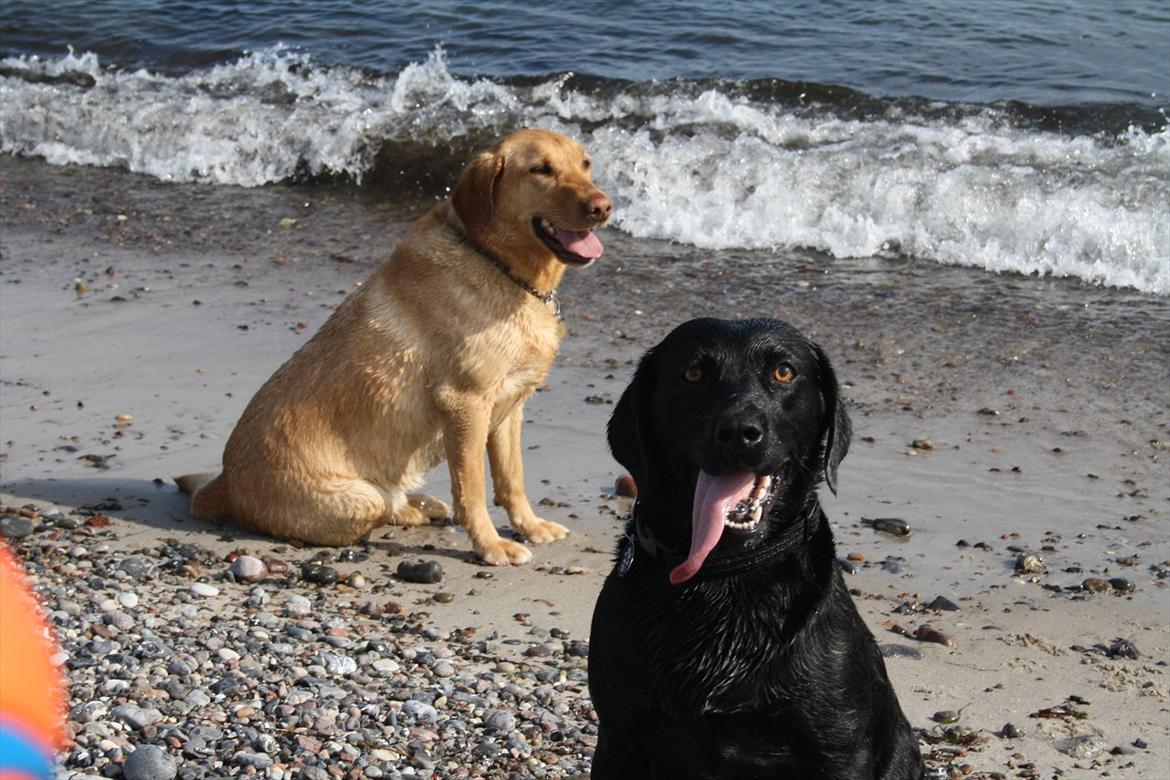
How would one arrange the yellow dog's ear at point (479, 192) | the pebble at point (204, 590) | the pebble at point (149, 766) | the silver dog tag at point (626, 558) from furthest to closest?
the yellow dog's ear at point (479, 192)
the pebble at point (204, 590)
the pebble at point (149, 766)
the silver dog tag at point (626, 558)

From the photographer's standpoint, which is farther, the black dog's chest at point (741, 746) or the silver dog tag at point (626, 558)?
the silver dog tag at point (626, 558)

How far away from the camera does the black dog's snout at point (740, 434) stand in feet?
10.5

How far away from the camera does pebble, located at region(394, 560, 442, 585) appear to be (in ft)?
18.1

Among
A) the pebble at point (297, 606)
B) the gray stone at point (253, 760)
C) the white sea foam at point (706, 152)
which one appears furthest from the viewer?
the white sea foam at point (706, 152)

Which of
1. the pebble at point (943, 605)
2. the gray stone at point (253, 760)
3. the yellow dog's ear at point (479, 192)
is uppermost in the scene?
the yellow dog's ear at point (479, 192)

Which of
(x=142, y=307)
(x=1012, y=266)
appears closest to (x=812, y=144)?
(x=1012, y=266)

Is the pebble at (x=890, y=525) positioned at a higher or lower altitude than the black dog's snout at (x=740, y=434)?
lower

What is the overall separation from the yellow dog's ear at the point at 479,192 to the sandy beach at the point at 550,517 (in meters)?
1.26

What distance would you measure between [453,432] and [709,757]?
2713 millimetres

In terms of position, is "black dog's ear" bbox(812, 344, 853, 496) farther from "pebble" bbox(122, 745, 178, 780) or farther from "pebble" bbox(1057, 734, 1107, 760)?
"pebble" bbox(122, 745, 178, 780)

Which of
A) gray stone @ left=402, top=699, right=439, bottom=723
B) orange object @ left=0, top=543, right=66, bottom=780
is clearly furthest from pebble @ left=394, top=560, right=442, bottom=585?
Result: orange object @ left=0, top=543, right=66, bottom=780

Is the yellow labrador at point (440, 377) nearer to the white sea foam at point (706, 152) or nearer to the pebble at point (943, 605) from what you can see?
the pebble at point (943, 605)

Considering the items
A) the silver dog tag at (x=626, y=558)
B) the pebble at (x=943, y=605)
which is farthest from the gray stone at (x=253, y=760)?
the pebble at (x=943, y=605)

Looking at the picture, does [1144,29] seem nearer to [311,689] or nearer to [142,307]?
[142,307]
